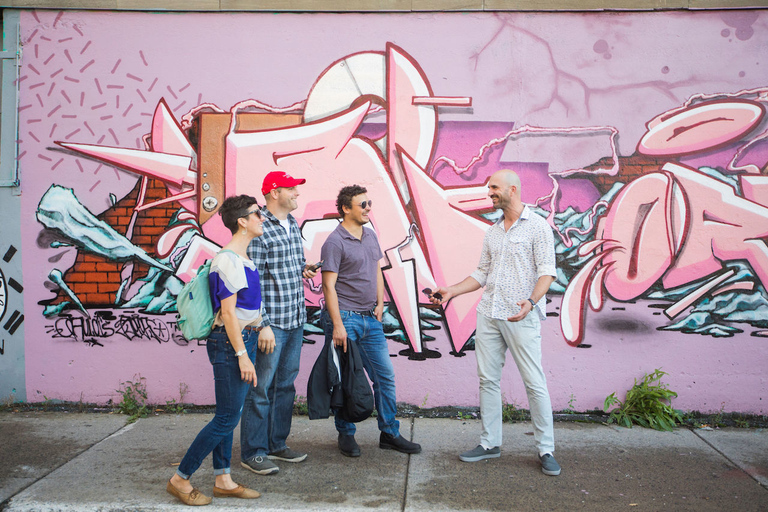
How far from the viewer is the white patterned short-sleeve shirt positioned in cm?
373

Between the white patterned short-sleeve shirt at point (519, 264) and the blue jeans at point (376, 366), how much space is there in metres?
0.78

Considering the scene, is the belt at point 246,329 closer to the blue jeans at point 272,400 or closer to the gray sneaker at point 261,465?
the blue jeans at point 272,400

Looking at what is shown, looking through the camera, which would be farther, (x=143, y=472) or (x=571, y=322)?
(x=571, y=322)

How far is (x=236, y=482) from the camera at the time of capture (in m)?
3.54

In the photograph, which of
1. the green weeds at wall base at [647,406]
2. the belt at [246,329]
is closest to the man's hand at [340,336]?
the belt at [246,329]

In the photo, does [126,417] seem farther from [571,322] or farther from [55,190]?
[571,322]

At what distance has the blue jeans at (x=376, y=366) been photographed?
398 cm

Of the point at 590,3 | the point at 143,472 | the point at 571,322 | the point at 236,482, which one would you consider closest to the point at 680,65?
the point at 590,3

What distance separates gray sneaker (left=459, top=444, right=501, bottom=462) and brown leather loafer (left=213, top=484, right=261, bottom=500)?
1.40 meters

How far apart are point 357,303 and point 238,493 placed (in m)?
1.38

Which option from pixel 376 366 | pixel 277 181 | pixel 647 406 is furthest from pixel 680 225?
pixel 277 181

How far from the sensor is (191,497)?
3232 millimetres

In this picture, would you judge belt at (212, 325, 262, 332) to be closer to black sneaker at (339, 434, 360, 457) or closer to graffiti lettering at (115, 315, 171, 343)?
black sneaker at (339, 434, 360, 457)

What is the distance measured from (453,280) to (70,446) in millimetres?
3224
